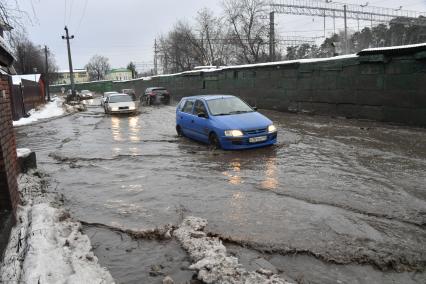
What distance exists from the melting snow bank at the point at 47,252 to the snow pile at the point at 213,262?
0.94m

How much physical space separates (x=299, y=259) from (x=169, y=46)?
198 ft

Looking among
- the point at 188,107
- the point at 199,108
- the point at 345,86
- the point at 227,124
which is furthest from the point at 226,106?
the point at 345,86

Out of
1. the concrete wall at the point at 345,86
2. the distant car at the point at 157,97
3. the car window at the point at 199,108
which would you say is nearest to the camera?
the car window at the point at 199,108

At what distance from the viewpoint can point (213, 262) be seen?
4.11 metres

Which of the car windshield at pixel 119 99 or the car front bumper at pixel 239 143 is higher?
the car windshield at pixel 119 99

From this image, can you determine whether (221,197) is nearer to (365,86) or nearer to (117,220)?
(117,220)

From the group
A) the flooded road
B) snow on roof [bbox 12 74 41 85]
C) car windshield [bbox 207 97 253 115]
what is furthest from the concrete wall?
snow on roof [bbox 12 74 41 85]

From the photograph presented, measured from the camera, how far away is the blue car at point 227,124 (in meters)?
10.0

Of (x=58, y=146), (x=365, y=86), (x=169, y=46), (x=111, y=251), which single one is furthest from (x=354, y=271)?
(x=169, y=46)

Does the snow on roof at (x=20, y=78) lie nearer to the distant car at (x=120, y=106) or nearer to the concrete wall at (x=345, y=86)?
the distant car at (x=120, y=106)

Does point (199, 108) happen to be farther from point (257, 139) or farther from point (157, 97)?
point (157, 97)

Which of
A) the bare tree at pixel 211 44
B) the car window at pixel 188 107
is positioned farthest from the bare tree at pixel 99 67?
the car window at pixel 188 107

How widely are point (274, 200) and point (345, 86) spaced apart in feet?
37.7

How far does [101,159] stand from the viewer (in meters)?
10.4
